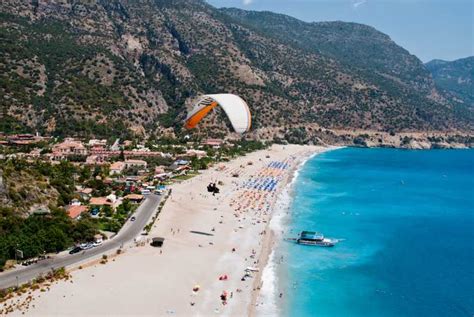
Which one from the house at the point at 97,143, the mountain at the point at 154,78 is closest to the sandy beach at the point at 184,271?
the house at the point at 97,143

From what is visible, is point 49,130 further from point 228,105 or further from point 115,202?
point 228,105

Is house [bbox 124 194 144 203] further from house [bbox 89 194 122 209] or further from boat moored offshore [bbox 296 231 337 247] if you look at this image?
boat moored offshore [bbox 296 231 337 247]

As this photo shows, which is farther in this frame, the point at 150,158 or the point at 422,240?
the point at 150,158

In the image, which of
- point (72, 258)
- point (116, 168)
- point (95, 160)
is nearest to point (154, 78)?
point (95, 160)

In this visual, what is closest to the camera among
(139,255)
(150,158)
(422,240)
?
(139,255)

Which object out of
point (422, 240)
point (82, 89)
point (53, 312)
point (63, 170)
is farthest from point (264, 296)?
point (82, 89)

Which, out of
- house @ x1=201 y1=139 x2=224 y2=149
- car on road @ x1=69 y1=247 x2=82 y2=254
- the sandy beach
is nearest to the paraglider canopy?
the sandy beach
